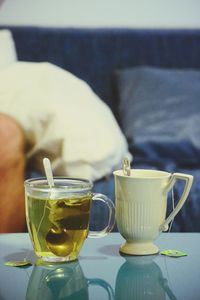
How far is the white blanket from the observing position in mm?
1405

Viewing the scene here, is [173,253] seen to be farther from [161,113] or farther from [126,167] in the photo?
[161,113]

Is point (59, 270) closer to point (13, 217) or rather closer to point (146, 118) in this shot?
point (13, 217)

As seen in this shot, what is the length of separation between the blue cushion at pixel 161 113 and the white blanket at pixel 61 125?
15cm

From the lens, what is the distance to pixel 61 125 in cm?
145

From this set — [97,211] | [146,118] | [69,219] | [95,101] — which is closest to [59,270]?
[69,219]

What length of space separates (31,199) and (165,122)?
98cm

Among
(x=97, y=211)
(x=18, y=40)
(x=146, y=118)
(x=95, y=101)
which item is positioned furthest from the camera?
(x=18, y=40)

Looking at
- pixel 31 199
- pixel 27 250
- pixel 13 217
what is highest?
pixel 31 199

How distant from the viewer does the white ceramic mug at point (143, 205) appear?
80 centimetres

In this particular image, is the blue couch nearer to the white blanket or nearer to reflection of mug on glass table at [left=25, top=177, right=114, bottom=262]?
the white blanket

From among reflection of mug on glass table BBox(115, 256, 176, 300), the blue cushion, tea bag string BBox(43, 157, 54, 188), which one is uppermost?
tea bag string BBox(43, 157, 54, 188)

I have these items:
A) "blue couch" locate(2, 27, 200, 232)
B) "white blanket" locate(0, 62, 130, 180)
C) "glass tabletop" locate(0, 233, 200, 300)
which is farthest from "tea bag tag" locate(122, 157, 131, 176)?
"blue couch" locate(2, 27, 200, 232)

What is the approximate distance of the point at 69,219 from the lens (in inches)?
30.2

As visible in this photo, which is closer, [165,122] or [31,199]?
[31,199]
